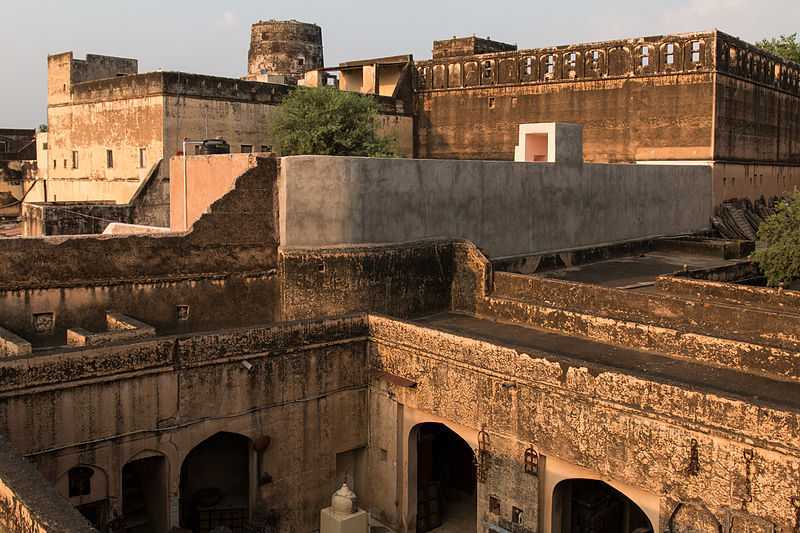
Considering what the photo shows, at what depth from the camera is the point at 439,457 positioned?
46.6 ft

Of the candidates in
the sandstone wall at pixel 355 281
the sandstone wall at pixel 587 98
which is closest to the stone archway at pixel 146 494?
the sandstone wall at pixel 355 281

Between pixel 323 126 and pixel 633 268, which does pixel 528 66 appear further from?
pixel 633 268

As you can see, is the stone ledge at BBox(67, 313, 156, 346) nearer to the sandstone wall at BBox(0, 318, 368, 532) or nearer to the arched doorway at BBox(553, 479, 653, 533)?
the sandstone wall at BBox(0, 318, 368, 532)

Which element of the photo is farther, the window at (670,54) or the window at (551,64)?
the window at (551,64)

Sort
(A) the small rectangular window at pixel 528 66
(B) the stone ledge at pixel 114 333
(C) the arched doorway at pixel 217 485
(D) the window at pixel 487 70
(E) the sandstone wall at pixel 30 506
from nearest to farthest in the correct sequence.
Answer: (E) the sandstone wall at pixel 30 506, (B) the stone ledge at pixel 114 333, (C) the arched doorway at pixel 217 485, (A) the small rectangular window at pixel 528 66, (D) the window at pixel 487 70

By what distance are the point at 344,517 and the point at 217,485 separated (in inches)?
116

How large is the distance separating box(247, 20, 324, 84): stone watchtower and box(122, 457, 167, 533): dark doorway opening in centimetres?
2466

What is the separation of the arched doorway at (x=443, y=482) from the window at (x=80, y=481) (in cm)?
477

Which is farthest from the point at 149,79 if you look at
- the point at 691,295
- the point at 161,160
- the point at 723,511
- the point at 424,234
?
the point at 723,511

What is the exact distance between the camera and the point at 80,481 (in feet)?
34.6

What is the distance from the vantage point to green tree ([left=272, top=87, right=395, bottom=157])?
75.8 ft

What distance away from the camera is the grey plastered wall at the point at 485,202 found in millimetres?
13906

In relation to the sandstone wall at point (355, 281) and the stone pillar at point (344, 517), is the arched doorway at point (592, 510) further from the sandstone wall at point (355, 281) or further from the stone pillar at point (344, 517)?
the sandstone wall at point (355, 281)

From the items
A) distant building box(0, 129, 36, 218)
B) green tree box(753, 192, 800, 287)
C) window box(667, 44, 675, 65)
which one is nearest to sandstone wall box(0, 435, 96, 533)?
green tree box(753, 192, 800, 287)
